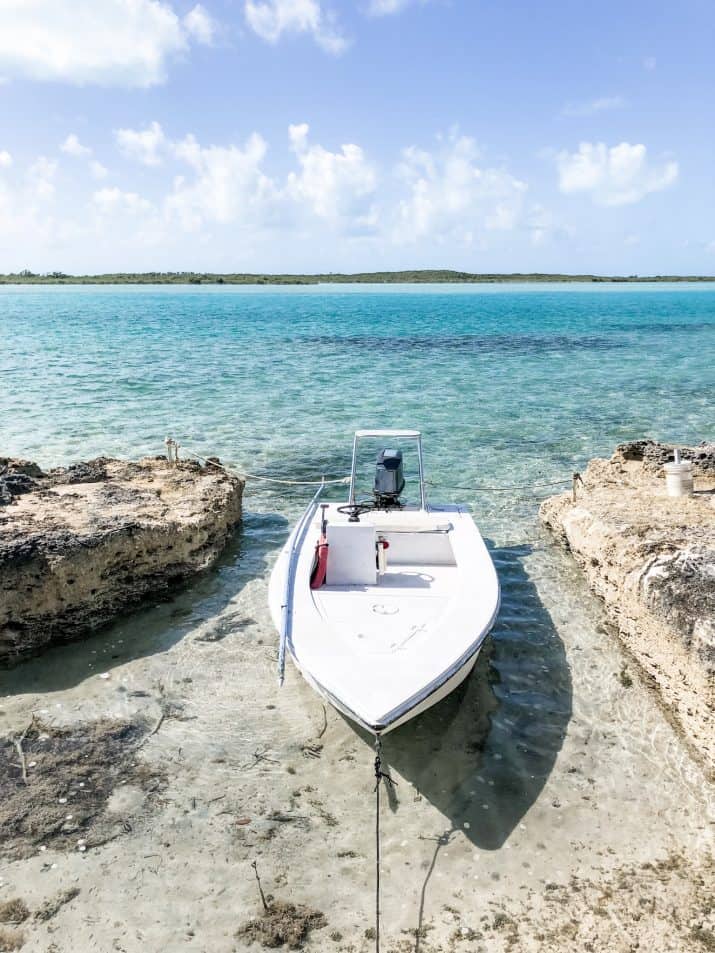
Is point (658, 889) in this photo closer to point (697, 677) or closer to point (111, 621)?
point (697, 677)

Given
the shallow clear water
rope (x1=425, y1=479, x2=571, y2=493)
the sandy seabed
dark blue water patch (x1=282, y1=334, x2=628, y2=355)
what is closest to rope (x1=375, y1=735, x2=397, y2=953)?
the sandy seabed

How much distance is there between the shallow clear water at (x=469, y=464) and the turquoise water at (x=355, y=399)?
114mm

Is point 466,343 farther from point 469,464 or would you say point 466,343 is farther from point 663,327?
point 469,464

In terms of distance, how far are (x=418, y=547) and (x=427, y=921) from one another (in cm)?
496

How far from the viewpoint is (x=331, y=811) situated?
18.1 ft

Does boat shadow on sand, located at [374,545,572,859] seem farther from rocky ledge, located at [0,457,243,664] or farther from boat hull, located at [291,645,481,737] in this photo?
rocky ledge, located at [0,457,243,664]

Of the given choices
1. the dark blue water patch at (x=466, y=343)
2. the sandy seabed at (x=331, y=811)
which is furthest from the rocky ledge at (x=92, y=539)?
the dark blue water patch at (x=466, y=343)

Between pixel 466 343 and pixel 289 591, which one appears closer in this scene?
pixel 289 591

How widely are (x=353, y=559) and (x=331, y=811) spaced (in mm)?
3192

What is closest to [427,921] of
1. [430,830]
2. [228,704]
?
[430,830]

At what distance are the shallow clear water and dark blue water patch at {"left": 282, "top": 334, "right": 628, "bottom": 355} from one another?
0.22 meters

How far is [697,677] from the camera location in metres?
6.27

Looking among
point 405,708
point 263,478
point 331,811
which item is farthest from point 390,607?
point 263,478

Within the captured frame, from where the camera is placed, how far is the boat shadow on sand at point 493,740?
5.50 metres
